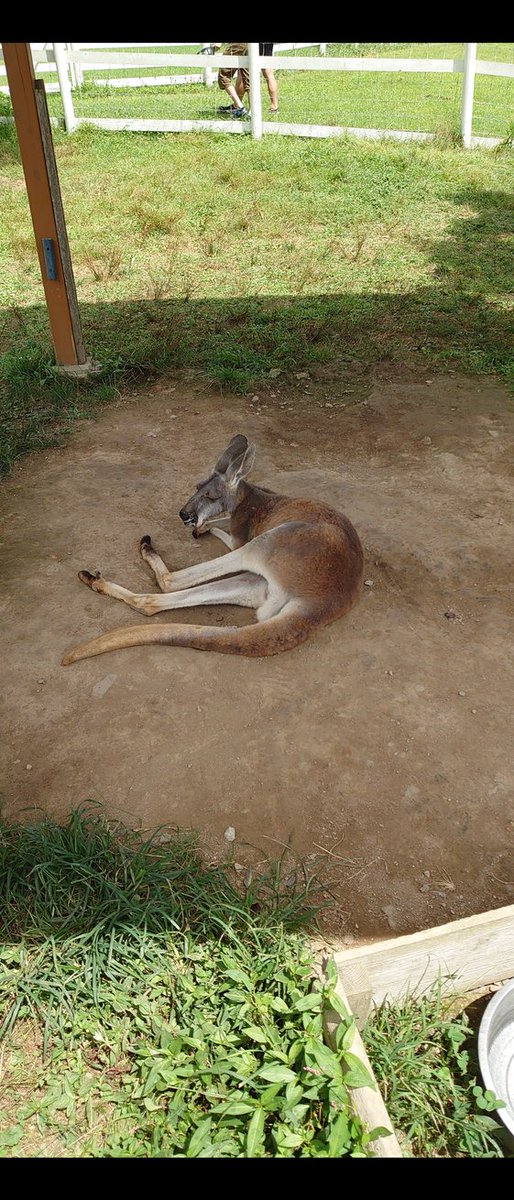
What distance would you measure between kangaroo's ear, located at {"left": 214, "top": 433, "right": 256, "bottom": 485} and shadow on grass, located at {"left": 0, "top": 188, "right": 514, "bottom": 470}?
1681mm

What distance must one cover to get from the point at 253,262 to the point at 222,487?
4.69 metres

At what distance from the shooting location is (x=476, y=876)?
256 centimetres

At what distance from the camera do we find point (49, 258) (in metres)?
5.41

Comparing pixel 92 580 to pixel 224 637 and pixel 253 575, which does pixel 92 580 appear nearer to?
pixel 253 575

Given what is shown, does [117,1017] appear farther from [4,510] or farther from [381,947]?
[4,510]

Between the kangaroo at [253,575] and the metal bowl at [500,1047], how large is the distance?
1.48 meters

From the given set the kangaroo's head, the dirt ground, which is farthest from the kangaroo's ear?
the dirt ground

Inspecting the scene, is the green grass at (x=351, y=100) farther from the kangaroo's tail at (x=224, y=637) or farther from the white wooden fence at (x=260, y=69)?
the kangaroo's tail at (x=224, y=637)

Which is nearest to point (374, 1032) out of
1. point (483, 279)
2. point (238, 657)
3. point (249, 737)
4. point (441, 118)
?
point (249, 737)

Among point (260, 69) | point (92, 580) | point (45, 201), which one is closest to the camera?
point (92, 580)

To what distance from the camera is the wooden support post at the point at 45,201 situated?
491 cm

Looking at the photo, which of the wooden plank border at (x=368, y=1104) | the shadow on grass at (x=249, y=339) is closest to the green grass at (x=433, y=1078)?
the wooden plank border at (x=368, y=1104)

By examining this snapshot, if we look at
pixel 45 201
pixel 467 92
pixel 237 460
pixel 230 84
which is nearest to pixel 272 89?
pixel 230 84

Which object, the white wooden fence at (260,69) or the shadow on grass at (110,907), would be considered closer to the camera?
the shadow on grass at (110,907)
